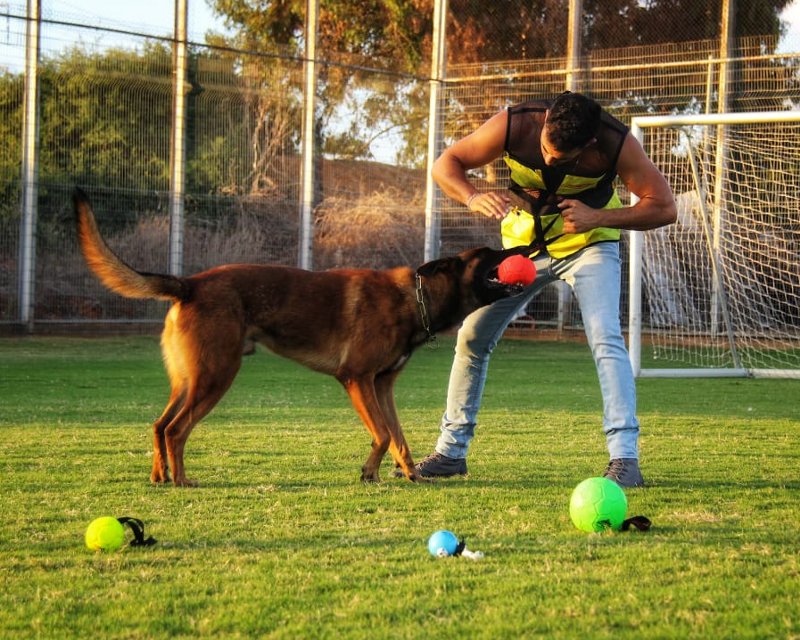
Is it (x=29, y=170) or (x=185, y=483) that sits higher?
(x=29, y=170)

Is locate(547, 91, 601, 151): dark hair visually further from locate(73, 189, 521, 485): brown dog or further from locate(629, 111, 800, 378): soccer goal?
locate(629, 111, 800, 378): soccer goal

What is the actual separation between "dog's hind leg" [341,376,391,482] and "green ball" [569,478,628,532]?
1.40m

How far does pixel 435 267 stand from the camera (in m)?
5.62

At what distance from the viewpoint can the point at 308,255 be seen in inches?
648

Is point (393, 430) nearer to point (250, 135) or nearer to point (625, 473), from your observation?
point (625, 473)

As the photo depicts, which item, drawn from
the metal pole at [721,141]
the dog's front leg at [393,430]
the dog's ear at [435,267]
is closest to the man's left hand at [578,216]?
the dog's ear at [435,267]

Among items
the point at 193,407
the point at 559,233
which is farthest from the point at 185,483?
the point at 559,233

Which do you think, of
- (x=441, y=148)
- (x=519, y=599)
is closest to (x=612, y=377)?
(x=519, y=599)

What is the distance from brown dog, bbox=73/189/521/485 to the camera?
5.12 metres

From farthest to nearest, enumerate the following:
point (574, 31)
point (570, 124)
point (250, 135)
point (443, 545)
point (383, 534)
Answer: point (574, 31) → point (250, 135) → point (570, 124) → point (383, 534) → point (443, 545)

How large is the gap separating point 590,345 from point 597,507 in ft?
5.04

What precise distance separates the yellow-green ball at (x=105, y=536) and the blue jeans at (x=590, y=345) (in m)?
2.19

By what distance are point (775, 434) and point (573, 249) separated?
2760 millimetres

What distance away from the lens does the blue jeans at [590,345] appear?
5.03m
